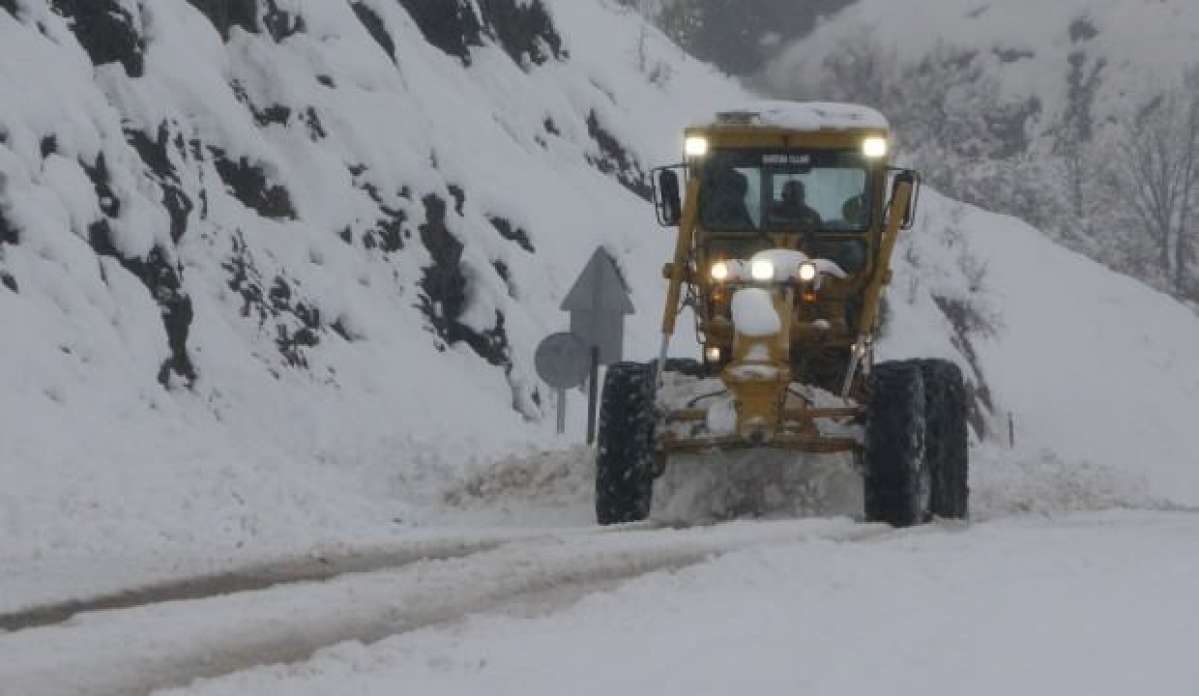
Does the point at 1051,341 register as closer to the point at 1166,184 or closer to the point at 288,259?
the point at 1166,184

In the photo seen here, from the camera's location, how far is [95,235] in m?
15.9

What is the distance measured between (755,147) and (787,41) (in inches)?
3754

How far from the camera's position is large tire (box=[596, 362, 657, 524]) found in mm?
11617

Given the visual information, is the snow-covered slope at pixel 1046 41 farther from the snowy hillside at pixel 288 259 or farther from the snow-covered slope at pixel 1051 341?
the snowy hillside at pixel 288 259

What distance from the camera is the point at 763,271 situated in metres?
11.7

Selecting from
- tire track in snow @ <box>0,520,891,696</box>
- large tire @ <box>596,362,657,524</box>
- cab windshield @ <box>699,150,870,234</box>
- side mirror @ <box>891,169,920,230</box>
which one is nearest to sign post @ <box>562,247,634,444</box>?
cab windshield @ <box>699,150,870,234</box>

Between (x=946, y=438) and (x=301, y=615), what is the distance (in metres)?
7.00

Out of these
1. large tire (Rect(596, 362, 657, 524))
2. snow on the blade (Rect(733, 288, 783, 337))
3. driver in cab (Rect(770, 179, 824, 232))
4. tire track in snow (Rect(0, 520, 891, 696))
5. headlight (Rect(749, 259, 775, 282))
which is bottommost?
tire track in snow (Rect(0, 520, 891, 696))

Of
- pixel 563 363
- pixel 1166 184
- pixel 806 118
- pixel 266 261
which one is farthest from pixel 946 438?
pixel 1166 184

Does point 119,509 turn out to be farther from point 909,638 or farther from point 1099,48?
point 1099,48

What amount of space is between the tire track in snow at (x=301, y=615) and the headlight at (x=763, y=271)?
8.41ft

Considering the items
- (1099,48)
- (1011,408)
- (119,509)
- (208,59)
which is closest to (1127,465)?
(1011,408)

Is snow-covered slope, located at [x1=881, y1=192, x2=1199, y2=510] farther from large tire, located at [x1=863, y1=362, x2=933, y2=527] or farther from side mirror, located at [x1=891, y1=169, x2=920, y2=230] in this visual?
large tire, located at [x1=863, y1=362, x2=933, y2=527]

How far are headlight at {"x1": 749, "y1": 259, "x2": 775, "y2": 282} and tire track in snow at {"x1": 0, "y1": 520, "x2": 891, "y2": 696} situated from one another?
2.56 m
